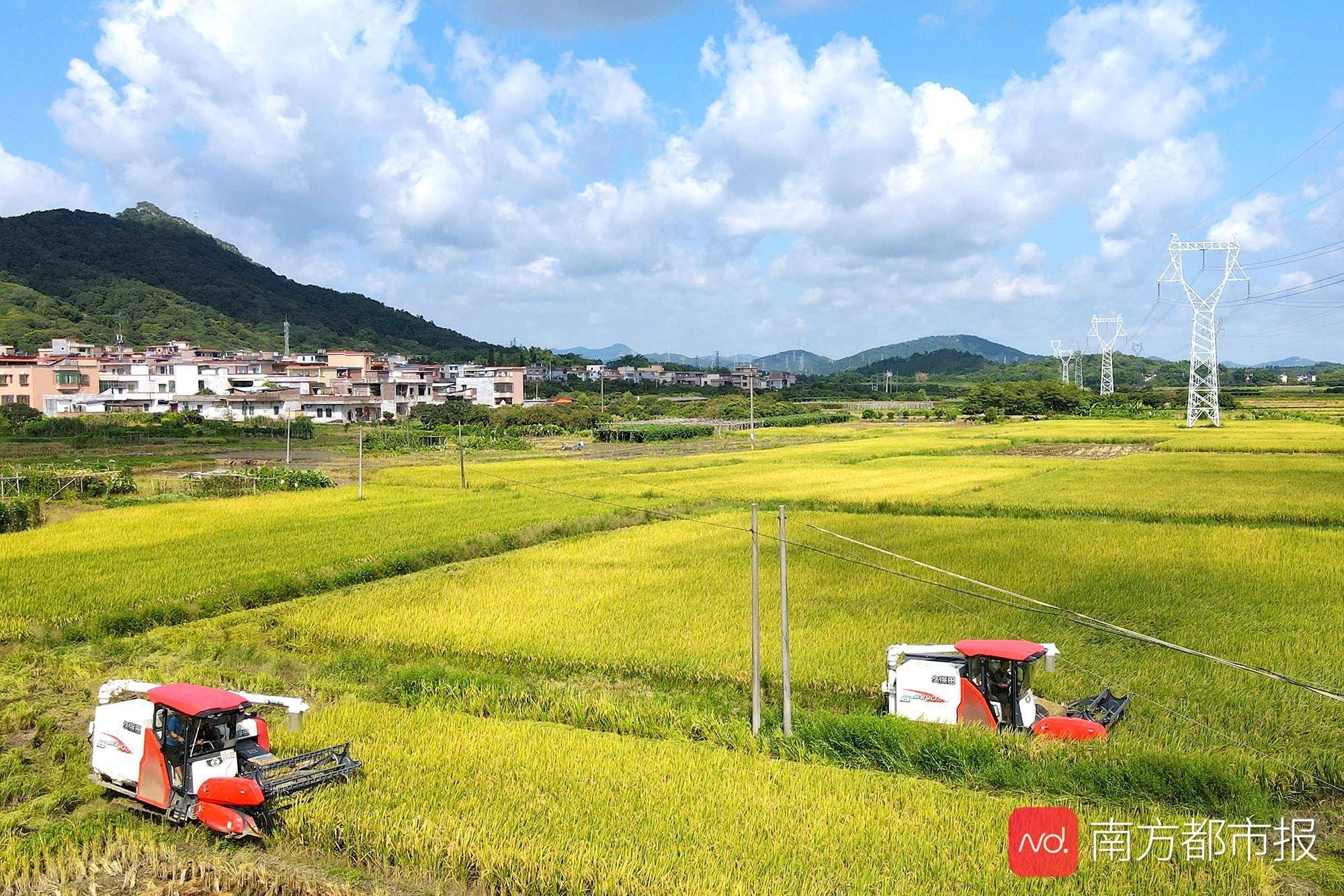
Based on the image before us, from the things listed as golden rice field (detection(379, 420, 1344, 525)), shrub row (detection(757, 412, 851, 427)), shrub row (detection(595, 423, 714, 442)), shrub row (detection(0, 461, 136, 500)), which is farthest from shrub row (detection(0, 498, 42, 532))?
shrub row (detection(757, 412, 851, 427))

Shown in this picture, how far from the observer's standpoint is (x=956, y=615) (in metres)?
12.2

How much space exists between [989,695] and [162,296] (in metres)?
133

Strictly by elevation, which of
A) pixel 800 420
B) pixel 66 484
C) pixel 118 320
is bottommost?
pixel 66 484

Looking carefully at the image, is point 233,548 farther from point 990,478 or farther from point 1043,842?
point 990,478

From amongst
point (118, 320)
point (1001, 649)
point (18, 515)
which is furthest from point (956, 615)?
point (118, 320)

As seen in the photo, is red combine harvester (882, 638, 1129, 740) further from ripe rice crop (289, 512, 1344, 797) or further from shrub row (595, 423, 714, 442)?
shrub row (595, 423, 714, 442)

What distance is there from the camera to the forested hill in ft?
331

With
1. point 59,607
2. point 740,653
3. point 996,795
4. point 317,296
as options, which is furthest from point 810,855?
point 317,296

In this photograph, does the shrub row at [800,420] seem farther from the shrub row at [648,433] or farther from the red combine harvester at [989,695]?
the red combine harvester at [989,695]

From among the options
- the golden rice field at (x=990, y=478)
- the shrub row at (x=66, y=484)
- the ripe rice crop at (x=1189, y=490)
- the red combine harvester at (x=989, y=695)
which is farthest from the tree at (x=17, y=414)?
the red combine harvester at (x=989, y=695)

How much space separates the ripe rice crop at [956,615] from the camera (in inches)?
346

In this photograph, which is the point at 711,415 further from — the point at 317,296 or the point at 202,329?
the point at 317,296

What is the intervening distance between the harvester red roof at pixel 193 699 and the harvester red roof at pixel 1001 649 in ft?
21.4

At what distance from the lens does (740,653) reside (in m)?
10.8
